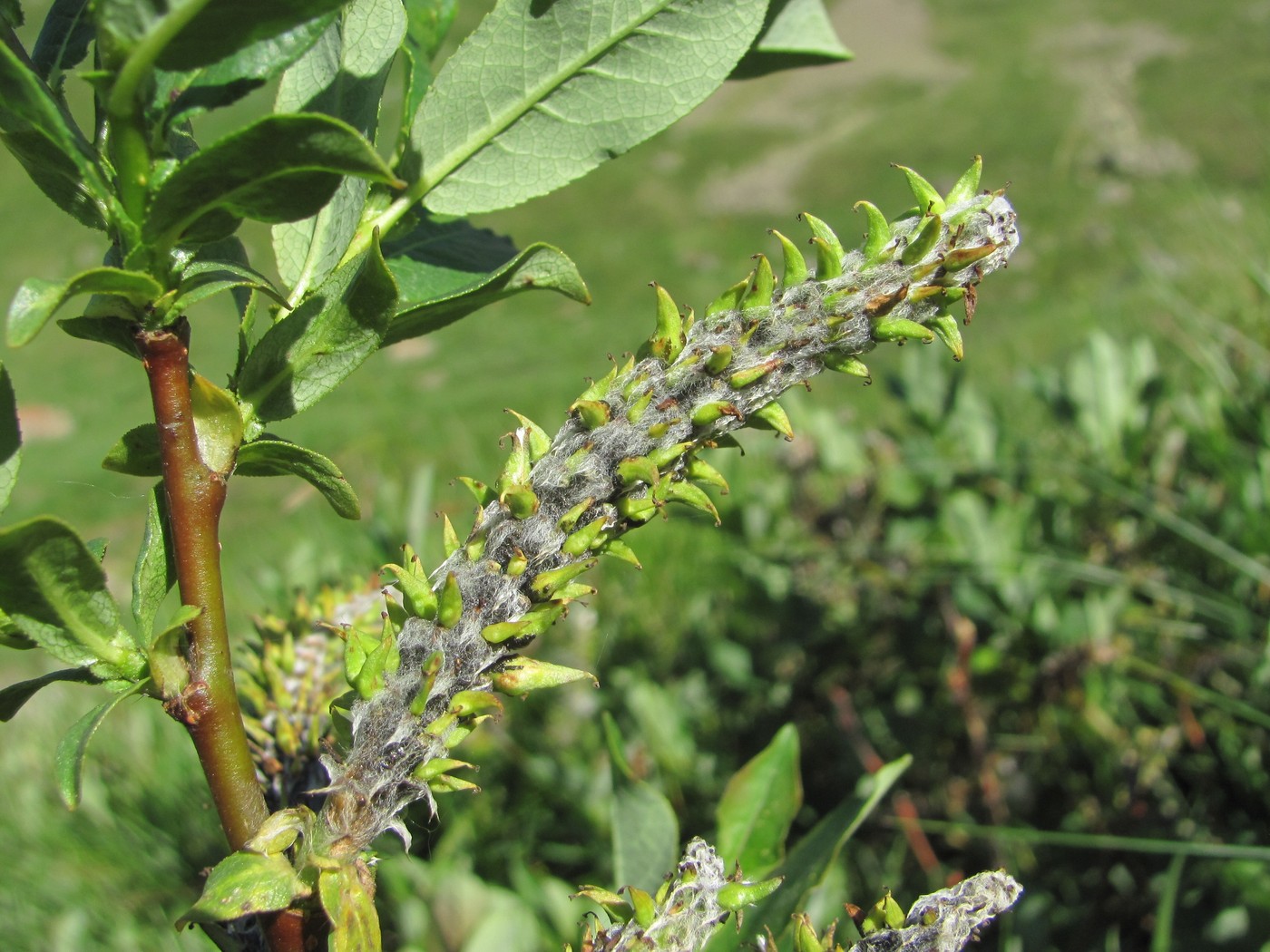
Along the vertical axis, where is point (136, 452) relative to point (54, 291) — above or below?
below

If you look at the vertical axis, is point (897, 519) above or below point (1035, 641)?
above

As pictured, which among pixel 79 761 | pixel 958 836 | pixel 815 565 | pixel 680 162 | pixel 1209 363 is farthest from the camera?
pixel 680 162

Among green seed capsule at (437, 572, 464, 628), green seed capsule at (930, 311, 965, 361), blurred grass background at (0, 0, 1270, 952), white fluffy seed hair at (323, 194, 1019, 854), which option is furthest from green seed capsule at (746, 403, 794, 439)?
blurred grass background at (0, 0, 1270, 952)

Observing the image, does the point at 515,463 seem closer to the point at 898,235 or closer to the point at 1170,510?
the point at 898,235

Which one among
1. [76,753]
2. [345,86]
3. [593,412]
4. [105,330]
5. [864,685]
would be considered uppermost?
[345,86]

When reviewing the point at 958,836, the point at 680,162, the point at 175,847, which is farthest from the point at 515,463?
the point at 680,162

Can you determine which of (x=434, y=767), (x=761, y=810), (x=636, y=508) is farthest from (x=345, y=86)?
(x=761, y=810)

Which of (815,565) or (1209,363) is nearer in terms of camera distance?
(815,565)

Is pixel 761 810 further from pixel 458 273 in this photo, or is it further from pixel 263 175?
pixel 263 175
